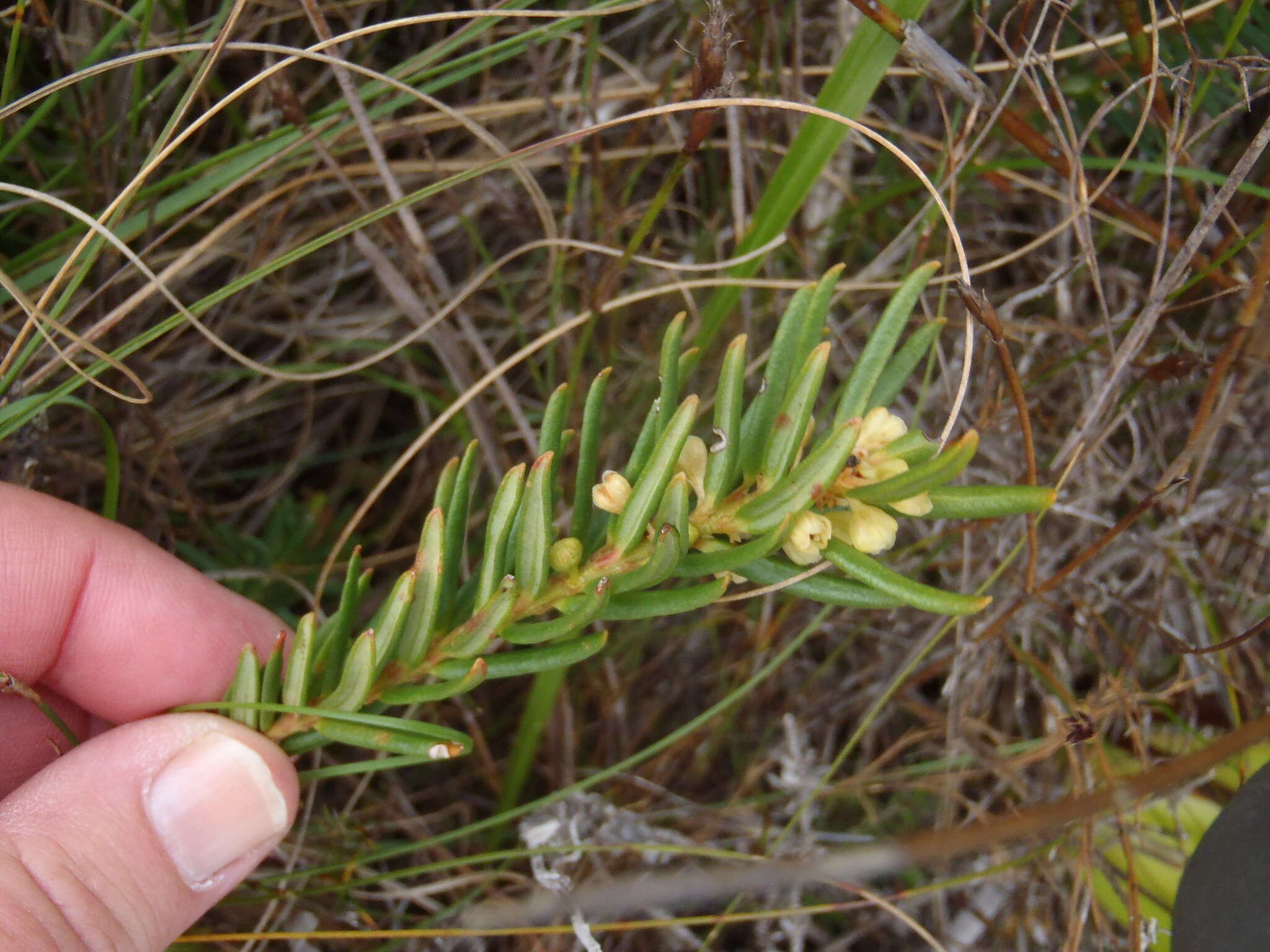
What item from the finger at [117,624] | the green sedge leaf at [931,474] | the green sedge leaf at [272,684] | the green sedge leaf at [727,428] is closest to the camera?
the green sedge leaf at [931,474]

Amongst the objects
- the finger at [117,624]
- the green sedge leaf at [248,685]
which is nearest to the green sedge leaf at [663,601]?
the green sedge leaf at [248,685]

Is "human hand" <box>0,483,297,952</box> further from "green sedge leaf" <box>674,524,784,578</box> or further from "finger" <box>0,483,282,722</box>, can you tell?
"green sedge leaf" <box>674,524,784,578</box>

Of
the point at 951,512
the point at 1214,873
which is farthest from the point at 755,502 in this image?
the point at 1214,873

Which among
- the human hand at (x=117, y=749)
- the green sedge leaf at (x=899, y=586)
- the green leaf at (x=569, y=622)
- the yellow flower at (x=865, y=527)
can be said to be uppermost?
the yellow flower at (x=865, y=527)

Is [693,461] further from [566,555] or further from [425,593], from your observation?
[425,593]

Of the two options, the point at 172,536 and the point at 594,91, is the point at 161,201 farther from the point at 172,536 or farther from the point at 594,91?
the point at 594,91

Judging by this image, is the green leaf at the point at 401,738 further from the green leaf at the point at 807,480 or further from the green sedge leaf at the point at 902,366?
the green sedge leaf at the point at 902,366

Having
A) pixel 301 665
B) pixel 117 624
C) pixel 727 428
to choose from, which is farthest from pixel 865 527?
pixel 117 624

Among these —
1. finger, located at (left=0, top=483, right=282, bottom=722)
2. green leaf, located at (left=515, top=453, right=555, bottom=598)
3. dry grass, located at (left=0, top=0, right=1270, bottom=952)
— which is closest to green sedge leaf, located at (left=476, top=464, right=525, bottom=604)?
green leaf, located at (left=515, top=453, right=555, bottom=598)
